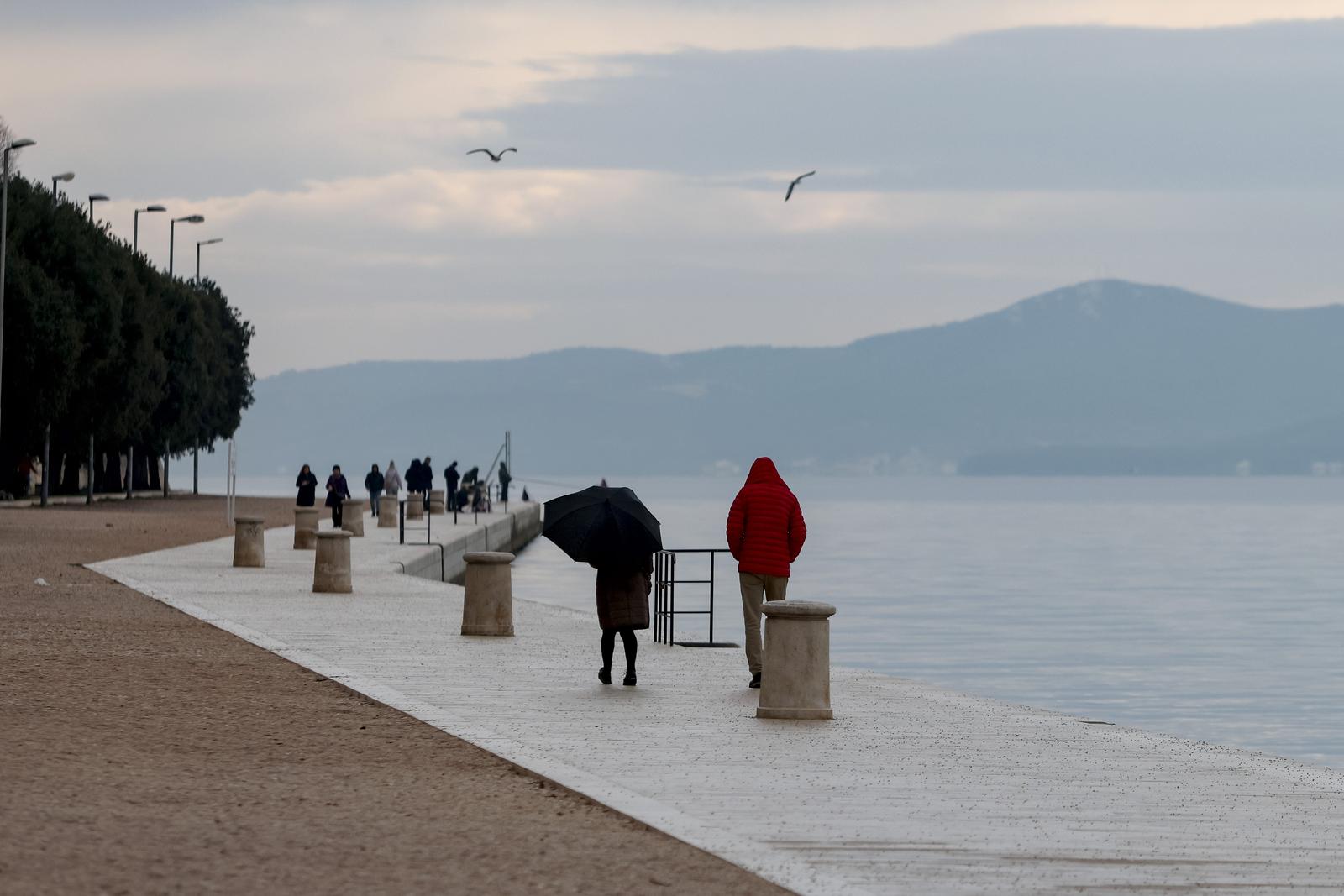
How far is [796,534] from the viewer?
53.5 feet

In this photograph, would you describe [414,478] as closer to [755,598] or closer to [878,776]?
[755,598]

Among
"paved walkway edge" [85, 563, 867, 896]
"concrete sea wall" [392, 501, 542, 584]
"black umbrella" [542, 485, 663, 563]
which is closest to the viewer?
"paved walkway edge" [85, 563, 867, 896]

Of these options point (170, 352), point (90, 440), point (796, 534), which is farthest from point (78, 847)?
point (170, 352)

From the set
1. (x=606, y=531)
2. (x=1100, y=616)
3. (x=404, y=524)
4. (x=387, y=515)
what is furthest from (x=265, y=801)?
(x=387, y=515)

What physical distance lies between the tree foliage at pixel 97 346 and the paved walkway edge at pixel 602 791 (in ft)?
123

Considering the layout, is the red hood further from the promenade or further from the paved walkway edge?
the paved walkway edge

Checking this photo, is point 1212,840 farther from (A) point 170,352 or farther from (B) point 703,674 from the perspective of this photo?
(A) point 170,352

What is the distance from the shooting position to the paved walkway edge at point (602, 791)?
829 centimetres

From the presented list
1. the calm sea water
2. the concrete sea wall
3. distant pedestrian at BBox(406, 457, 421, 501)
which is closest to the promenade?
the calm sea water

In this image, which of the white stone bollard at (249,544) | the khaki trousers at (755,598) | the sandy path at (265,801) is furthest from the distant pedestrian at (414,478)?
the khaki trousers at (755,598)

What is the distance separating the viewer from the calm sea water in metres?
29.8

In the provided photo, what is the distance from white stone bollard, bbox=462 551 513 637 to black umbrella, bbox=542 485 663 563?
14.0 feet

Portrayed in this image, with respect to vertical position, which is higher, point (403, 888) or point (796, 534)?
point (796, 534)

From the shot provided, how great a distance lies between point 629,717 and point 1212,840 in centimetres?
513
